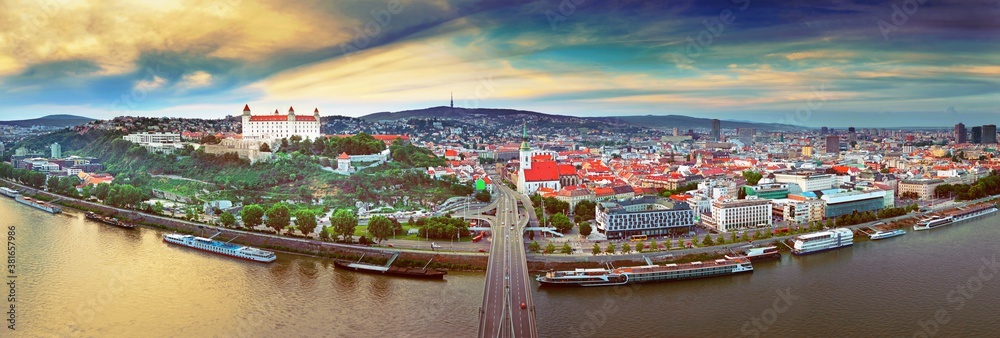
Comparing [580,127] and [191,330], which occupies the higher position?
[580,127]

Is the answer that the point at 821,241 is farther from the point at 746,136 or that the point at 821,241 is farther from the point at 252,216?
the point at 746,136

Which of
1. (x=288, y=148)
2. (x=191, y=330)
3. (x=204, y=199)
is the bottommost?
(x=191, y=330)

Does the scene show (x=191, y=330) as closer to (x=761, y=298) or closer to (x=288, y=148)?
(x=761, y=298)

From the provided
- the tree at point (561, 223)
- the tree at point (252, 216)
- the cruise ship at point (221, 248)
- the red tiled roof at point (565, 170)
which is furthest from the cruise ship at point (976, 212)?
the tree at point (252, 216)

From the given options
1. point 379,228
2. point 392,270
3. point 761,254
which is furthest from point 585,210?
point 392,270

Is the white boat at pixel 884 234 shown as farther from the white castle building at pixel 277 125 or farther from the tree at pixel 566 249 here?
the white castle building at pixel 277 125

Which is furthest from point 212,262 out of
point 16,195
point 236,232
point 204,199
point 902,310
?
point 16,195
